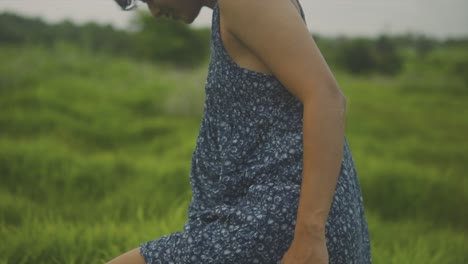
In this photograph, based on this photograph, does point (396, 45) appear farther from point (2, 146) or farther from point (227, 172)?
point (227, 172)

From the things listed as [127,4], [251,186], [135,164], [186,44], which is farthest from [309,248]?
[186,44]

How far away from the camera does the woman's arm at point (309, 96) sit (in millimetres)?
913

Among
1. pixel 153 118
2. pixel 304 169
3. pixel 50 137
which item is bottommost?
pixel 153 118

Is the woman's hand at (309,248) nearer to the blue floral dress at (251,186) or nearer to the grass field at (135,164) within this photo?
the blue floral dress at (251,186)

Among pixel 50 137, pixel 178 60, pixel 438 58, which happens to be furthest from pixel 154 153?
pixel 178 60

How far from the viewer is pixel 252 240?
3.22 feet

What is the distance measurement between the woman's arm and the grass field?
68.8 inches

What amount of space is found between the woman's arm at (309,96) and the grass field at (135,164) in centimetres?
175

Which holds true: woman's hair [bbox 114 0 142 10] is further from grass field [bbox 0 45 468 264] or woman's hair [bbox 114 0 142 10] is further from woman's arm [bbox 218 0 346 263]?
grass field [bbox 0 45 468 264]

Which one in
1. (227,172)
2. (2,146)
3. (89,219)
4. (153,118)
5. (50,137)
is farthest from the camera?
(153,118)

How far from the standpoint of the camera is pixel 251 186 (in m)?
1.02

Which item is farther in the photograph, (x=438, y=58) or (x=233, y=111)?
(x=438, y=58)

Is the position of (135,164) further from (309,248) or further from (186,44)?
(186,44)

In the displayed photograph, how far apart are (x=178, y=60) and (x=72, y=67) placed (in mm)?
15640
